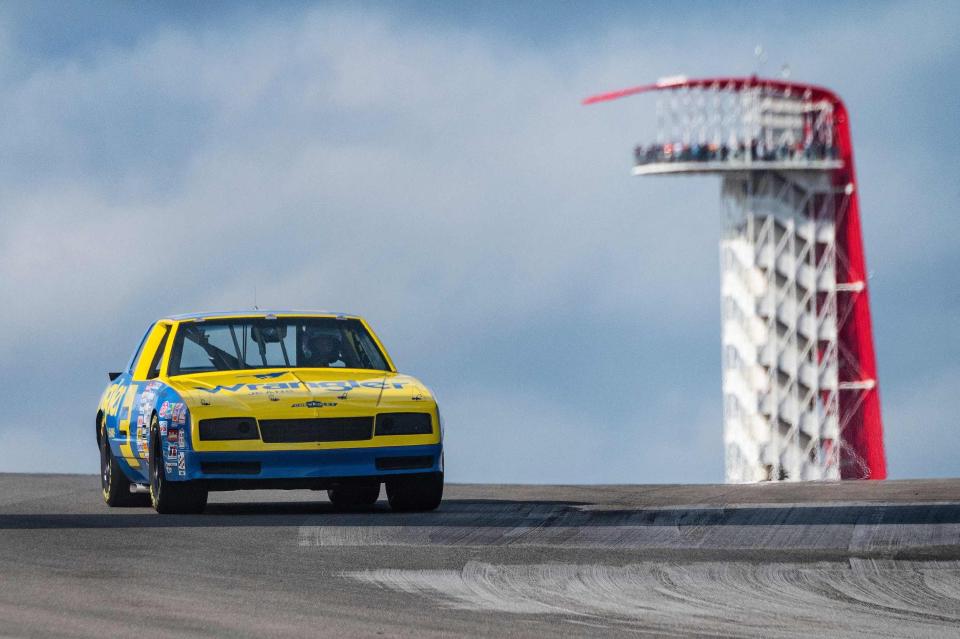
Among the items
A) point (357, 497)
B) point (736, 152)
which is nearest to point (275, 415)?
point (357, 497)

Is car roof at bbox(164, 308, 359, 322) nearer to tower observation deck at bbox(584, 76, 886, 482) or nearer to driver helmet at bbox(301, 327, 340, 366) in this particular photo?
driver helmet at bbox(301, 327, 340, 366)

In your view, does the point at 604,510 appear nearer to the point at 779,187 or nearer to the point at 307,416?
the point at 307,416

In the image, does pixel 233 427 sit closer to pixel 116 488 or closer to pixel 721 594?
pixel 116 488

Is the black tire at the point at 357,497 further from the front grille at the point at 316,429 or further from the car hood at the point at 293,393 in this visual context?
the front grille at the point at 316,429

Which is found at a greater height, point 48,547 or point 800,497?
point 48,547

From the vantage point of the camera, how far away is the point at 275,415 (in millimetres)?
13438

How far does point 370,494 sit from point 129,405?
212cm

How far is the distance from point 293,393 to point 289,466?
1.74 feet

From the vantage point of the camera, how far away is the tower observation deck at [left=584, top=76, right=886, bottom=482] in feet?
305

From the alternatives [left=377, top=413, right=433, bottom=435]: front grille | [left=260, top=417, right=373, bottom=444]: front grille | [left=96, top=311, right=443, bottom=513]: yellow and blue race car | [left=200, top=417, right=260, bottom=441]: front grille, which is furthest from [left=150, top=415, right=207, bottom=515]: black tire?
[left=377, top=413, right=433, bottom=435]: front grille

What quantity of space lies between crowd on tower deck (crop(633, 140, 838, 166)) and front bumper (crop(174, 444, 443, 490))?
7933 cm

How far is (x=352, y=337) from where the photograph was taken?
15.0m

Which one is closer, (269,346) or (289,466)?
(289,466)

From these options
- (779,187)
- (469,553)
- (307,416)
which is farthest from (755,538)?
(779,187)
